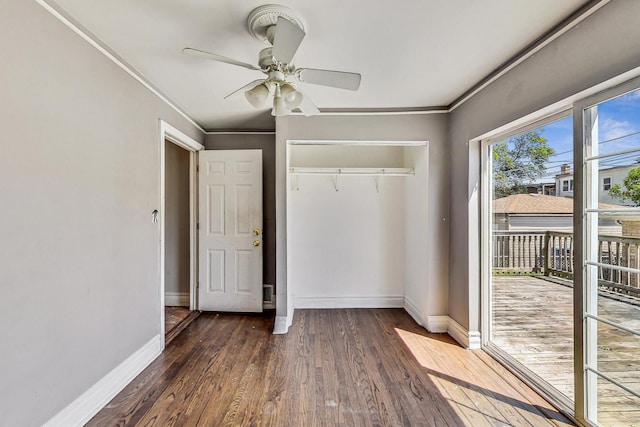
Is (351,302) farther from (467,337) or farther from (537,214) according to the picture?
(537,214)

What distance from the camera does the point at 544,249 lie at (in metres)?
2.10

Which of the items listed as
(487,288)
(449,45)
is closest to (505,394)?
(487,288)

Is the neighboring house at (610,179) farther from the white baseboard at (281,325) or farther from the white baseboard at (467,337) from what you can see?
the white baseboard at (281,325)

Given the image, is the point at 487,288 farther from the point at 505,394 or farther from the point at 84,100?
the point at 84,100

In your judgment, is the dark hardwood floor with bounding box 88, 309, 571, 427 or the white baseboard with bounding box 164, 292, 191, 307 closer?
the dark hardwood floor with bounding box 88, 309, 571, 427

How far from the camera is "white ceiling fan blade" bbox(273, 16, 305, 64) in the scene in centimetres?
131

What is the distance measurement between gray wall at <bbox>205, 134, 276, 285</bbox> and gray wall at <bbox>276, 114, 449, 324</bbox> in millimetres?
692

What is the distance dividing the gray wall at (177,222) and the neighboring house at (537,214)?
3582 millimetres

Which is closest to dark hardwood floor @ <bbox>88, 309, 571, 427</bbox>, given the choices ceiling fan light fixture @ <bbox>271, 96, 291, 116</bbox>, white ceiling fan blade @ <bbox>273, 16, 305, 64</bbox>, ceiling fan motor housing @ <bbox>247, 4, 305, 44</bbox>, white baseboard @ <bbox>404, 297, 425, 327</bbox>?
white baseboard @ <bbox>404, 297, 425, 327</bbox>

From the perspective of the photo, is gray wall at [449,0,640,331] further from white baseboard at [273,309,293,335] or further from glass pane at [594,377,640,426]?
white baseboard at [273,309,293,335]

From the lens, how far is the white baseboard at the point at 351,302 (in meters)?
3.75

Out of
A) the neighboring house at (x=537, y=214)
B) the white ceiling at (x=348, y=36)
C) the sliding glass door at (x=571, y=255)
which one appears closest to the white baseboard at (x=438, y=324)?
the sliding glass door at (x=571, y=255)

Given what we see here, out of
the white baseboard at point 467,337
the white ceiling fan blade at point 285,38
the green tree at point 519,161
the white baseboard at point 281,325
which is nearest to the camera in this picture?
the white ceiling fan blade at point 285,38

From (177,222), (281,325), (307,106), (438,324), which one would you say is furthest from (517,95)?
(177,222)
